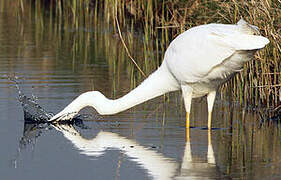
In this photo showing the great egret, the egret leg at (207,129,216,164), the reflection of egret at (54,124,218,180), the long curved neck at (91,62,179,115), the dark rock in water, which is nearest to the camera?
the reflection of egret at (54,124,218,180)

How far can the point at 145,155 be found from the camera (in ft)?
29.1

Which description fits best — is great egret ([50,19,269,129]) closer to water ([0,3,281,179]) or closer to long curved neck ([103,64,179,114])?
long curved neck ([103,64,179,114])

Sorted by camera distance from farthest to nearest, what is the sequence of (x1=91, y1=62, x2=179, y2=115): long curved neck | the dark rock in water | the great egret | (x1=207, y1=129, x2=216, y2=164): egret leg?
1. the dark rock in water
2. (x1=91, y1=62, x2=179, y2=115): long curved neck
3. the great egret
4. (x1=207, y1=129, x2=216, y2=164): egret leg

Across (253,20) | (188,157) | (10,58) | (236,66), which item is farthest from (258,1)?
(10,58)

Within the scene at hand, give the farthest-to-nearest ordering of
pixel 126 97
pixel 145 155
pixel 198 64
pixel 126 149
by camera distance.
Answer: pixel 126 97 < pixel 198 64 < pixel 126 149 < pixel 145 155

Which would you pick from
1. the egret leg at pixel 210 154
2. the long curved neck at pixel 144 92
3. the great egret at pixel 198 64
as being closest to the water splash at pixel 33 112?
the great egret at pixel 198 64

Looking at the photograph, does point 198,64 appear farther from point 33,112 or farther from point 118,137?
point 33,112

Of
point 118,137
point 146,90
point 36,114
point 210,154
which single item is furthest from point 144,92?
point 210,154

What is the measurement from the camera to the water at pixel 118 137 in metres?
8.20

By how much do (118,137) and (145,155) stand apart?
42.1 inches

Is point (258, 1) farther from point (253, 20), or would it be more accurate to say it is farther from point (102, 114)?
point (102, 114)

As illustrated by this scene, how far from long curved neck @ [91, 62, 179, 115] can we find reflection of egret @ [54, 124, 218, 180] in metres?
0.39

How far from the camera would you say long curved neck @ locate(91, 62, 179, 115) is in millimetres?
10367

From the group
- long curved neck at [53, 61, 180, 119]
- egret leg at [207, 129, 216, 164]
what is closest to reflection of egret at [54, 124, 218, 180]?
egret leg at [207, 129, 216, 164]
